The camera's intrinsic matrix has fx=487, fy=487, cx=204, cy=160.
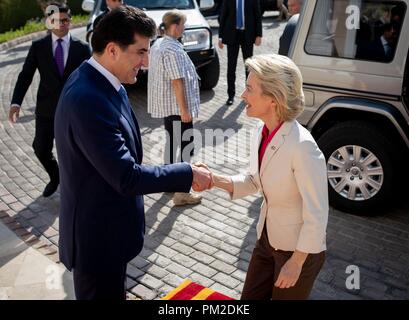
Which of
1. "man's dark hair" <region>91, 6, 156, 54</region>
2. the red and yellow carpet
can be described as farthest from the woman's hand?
"man's dark hair" <region>91, 6, 156, 54</region>

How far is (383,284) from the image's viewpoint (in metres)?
4.08

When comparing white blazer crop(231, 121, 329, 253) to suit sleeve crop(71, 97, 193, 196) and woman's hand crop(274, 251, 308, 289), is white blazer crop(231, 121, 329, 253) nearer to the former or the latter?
woman's hand crop(274, 251, 308, 289)

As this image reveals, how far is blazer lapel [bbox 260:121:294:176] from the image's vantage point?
2590 mm

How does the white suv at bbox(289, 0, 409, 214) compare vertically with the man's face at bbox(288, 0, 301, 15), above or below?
below

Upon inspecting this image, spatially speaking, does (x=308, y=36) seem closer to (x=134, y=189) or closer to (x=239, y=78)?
Answer: (x=134, y=189)

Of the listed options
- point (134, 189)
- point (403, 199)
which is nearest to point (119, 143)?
point (134, 189)

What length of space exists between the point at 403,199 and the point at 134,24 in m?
4.17

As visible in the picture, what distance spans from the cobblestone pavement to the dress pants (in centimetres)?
106

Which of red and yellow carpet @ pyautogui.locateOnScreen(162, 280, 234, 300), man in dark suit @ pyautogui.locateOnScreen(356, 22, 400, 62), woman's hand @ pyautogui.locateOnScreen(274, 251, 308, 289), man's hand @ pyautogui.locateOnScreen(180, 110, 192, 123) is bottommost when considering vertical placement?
man's hand @ pyautogui.locateOnScreen(180, 110, 192, 123)

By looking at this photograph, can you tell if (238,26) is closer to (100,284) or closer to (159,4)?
(159,4)

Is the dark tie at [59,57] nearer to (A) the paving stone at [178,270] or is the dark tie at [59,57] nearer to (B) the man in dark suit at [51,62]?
(B) the man in dark suit at [51,62]

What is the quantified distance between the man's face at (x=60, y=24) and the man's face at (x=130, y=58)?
9.68 ft

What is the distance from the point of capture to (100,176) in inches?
95.9

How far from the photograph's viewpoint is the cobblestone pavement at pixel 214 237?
13.5ft
